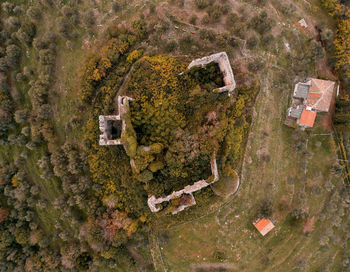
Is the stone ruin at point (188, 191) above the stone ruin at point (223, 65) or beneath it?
beneath

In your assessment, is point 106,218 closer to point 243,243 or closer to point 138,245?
point 138,245

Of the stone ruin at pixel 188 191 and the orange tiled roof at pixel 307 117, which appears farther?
the orange tiled roof at pixel 307 117

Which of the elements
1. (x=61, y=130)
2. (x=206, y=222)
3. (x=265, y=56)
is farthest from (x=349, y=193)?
(x=61, y=130)

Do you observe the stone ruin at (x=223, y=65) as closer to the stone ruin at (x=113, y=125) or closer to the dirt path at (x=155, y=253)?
the stone ruin at (x=113, y=125)

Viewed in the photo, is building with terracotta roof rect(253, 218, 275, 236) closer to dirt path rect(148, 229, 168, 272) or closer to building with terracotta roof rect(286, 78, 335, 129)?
building with terracotta roof rect(286, 78, 335, 129)

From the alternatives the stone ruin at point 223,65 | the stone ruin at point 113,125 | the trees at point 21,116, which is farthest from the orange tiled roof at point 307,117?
the trees at point 21,116

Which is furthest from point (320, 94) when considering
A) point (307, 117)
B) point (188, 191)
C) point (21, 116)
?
point (21, 116)

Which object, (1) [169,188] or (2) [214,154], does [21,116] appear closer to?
(1) [169,188]
